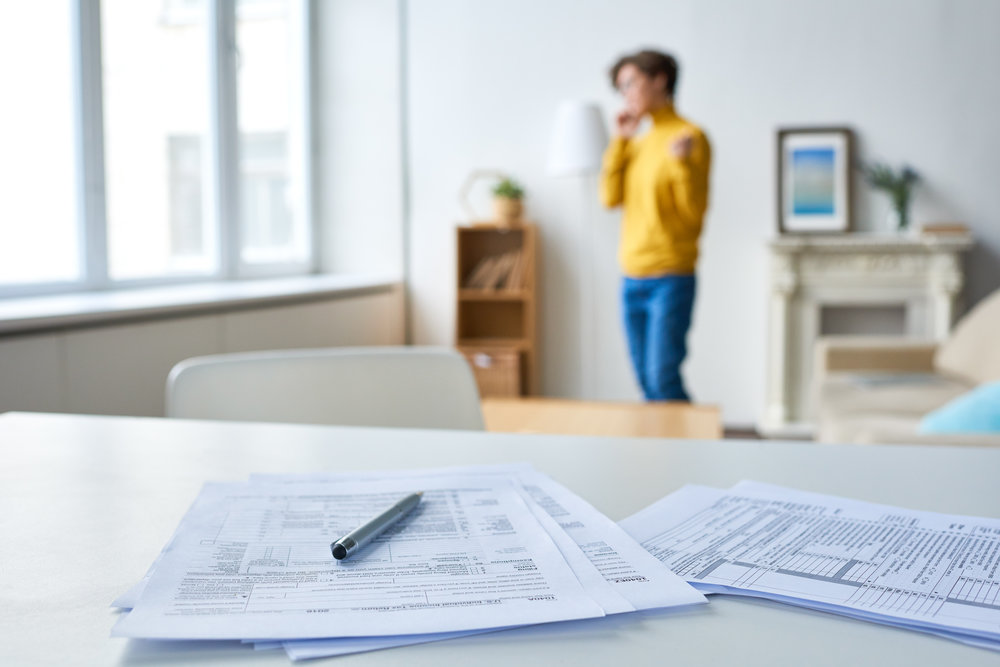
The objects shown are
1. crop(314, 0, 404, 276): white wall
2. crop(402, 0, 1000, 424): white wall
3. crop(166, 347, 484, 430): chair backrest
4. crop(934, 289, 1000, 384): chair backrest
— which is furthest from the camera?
crop(314, 0, 404, 276): white wall

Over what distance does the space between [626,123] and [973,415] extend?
1871mm

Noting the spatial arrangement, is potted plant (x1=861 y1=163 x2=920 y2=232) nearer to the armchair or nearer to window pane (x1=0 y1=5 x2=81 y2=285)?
the armchair

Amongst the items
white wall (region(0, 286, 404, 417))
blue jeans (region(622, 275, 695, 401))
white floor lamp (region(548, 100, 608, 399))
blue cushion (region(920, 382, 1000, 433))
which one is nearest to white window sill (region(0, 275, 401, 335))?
white wall (region(0, 286, 404, 417))

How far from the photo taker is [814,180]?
456cm

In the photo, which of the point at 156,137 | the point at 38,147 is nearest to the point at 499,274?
the point at 156,137

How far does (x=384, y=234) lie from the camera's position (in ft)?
16.3

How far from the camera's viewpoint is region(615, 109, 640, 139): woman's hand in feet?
11.7

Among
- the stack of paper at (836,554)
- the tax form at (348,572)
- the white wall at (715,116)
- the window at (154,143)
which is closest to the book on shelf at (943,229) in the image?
the white wall at (715,116)

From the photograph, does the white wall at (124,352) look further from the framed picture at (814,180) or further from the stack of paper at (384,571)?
the framed picture at (814,180)

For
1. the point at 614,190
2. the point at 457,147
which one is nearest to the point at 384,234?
the point at 457,147

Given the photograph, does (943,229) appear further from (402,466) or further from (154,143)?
(402,466)

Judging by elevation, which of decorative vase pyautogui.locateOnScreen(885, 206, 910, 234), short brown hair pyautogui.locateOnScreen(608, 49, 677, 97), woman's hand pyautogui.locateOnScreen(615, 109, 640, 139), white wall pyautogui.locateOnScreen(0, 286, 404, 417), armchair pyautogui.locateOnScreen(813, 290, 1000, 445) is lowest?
armchair pyautogui.locateOnScreen(813, 290, 1000, 445)

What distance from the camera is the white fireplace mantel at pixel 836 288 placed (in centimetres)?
436

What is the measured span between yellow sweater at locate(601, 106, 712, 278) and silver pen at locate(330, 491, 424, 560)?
285 cm
